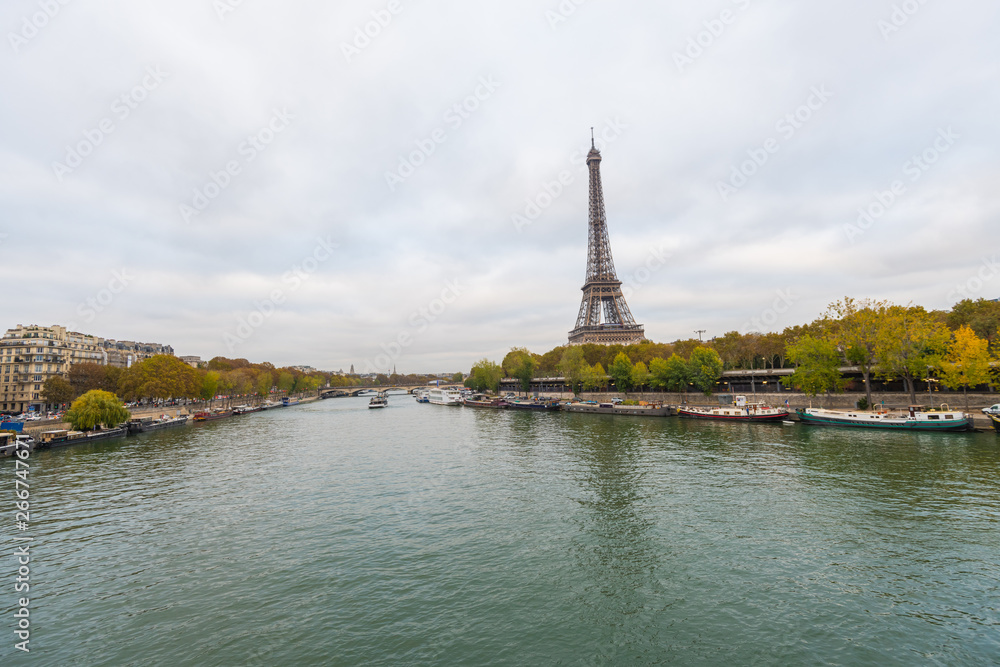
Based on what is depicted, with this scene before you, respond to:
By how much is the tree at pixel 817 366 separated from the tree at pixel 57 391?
135m

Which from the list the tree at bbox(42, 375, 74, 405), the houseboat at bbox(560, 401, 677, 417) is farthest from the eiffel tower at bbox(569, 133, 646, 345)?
the tree at bbox(42, 375, 74, 405)

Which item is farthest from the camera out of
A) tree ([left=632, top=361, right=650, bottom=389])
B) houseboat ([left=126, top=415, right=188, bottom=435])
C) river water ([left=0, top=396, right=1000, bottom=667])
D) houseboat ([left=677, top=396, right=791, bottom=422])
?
tree ([left=632, top=361, right=650, bottom=389])

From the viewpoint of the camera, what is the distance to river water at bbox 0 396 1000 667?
495 inches

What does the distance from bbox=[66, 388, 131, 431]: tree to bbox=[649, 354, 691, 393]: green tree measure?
91675mm

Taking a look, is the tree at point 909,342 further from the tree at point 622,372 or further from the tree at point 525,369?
the tree at point 525,369

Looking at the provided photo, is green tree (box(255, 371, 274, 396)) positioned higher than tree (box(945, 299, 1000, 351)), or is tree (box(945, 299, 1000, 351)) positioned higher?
tree (box(945, 299, 1000, 351))

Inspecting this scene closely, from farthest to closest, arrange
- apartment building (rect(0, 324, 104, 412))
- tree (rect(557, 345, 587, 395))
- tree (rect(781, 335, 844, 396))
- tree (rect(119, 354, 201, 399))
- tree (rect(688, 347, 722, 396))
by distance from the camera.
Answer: tree (rect(557, 345, 587, 395)), apartment building (rect(0, 324, 104, 412)), tree (rect(119, 354, 201, 399)), tree (rect(688, 347, 722, 396)), tree (rect(781, 335, 844, 396))

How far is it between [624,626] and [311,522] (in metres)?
Answer: 17.2

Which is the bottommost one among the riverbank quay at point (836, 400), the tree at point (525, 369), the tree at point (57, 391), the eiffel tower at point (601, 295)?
the riverbank quay at point (836, 400)

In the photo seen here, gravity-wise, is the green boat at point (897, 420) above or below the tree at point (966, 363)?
below

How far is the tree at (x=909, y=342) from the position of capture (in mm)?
54281

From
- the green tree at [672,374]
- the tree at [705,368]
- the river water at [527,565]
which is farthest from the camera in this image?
the green tree at [672,374]

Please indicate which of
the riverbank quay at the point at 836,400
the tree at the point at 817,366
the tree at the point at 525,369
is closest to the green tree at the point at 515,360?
the tree at the point at 525,369

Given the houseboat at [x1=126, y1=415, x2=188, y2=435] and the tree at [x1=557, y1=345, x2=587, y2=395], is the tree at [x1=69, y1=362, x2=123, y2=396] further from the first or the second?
the tree at [x1=557, y1=345, x2=587, y2=395]
